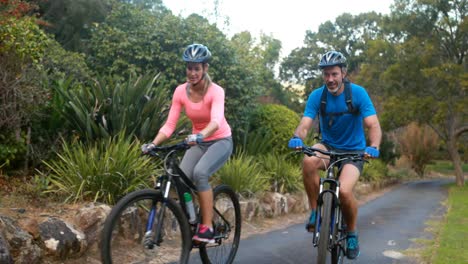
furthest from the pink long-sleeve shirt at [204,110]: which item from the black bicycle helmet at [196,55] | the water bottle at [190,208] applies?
the water bottle at [190,208]

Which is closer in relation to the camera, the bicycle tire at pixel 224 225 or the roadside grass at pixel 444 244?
the bicycle tire at pixel 224 225

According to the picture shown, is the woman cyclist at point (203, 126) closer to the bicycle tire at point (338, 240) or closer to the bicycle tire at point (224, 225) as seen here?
the bicycle tire at point (224, 225)

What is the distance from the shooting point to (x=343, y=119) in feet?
17.0

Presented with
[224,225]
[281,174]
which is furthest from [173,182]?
[281,174]

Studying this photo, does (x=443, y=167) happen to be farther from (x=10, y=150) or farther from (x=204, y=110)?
Answer: (x=204, y=110)

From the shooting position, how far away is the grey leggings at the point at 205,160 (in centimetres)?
484

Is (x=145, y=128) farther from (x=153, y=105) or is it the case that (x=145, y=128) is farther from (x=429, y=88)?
(x=429, y=88)

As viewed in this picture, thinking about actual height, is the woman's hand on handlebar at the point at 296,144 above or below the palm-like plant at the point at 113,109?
below

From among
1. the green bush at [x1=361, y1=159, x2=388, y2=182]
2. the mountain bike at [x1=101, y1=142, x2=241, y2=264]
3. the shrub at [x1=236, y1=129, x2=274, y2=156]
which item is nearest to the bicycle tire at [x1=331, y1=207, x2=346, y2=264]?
the mountain bike at [x1=101, y1=142, x2=241, y2=264]

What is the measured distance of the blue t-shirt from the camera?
5.11 metres

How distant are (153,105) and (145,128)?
52cm

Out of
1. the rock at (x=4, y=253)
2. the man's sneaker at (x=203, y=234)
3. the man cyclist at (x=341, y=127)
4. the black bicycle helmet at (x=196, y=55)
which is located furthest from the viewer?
the man cyclist at (x=341, y=127)

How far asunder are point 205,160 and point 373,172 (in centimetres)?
1902

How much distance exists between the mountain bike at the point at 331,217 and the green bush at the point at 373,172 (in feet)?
52.3
